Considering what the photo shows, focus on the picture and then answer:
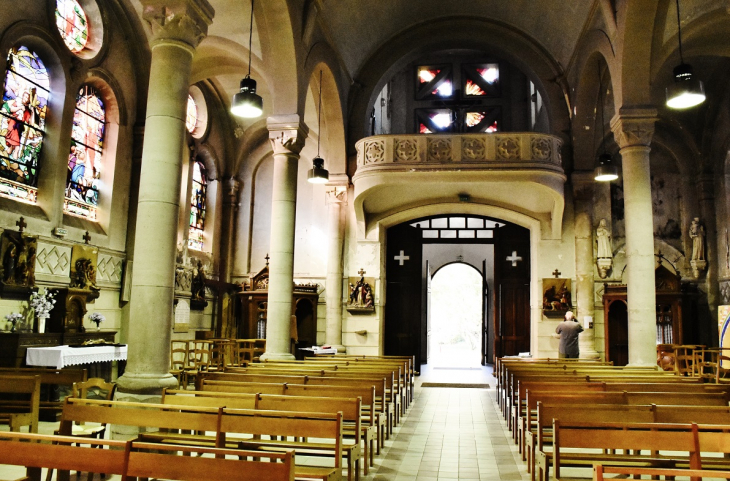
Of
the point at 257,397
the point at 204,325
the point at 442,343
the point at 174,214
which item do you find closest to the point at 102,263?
the point at 204,325

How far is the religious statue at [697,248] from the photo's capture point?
1625 centimetres

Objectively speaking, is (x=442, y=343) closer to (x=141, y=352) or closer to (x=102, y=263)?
(x=102, y=263)

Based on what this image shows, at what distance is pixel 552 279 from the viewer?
52.5 feet

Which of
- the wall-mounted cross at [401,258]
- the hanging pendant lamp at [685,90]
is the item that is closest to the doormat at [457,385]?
the wall-mounted cross at [401,258]

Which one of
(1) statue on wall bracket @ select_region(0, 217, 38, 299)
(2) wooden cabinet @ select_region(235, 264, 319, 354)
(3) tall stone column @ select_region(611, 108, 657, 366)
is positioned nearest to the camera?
(1) statue on wall bracket @ select_region(0, 217, 38, 299)

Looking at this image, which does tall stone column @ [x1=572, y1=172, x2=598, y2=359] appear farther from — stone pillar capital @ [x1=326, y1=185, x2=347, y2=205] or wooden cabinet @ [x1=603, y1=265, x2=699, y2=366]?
stone pillar capital @ [x1=326, y1=185, x2=347, y2=205]

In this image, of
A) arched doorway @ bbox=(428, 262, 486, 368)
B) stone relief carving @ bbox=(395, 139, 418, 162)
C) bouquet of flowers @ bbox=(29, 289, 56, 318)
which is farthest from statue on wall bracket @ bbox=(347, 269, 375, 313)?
arched doorway @ bbox=(428, 262, 486, 368)

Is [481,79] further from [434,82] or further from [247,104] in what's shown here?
[247,104]

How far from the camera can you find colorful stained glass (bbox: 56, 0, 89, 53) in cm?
1231

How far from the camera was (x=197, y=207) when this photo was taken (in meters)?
17.9

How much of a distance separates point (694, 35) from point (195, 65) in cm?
1173

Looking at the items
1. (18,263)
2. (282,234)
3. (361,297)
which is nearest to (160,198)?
(282,234)

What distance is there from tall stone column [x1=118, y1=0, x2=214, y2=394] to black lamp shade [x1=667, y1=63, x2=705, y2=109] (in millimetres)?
6602

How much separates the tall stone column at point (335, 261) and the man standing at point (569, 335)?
6.26 metres
